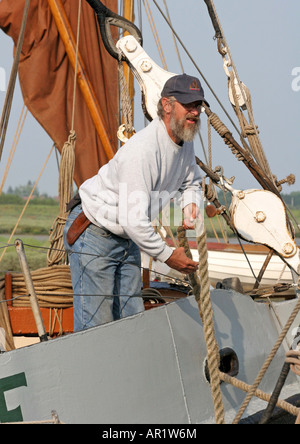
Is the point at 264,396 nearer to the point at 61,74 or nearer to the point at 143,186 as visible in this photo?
the point at 143,186

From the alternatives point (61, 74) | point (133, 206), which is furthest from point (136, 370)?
point (61, 74)

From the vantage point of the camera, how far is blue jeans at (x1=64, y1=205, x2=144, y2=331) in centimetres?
323

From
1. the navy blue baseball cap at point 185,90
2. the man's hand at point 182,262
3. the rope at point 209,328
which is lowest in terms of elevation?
the rope at point 209,328

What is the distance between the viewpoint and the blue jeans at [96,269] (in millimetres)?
3230

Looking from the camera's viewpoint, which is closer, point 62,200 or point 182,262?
point 182,262

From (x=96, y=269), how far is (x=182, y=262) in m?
0.56

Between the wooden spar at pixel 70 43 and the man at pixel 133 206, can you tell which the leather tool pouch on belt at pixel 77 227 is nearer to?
the man at pixel 133 206

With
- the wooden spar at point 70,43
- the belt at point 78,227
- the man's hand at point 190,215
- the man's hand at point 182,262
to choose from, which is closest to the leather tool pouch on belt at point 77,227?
the belt at point 78,227

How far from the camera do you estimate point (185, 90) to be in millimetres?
2961

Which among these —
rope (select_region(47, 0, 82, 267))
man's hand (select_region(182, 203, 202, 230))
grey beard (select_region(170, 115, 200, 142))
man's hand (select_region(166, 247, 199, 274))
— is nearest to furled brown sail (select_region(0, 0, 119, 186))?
rope (select_region(47, 0, 82, 267))

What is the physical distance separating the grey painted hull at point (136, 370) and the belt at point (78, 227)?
48cm

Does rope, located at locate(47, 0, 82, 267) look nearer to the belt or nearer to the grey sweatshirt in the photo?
the belt

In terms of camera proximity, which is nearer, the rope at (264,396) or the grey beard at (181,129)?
the rope at (264,396)
